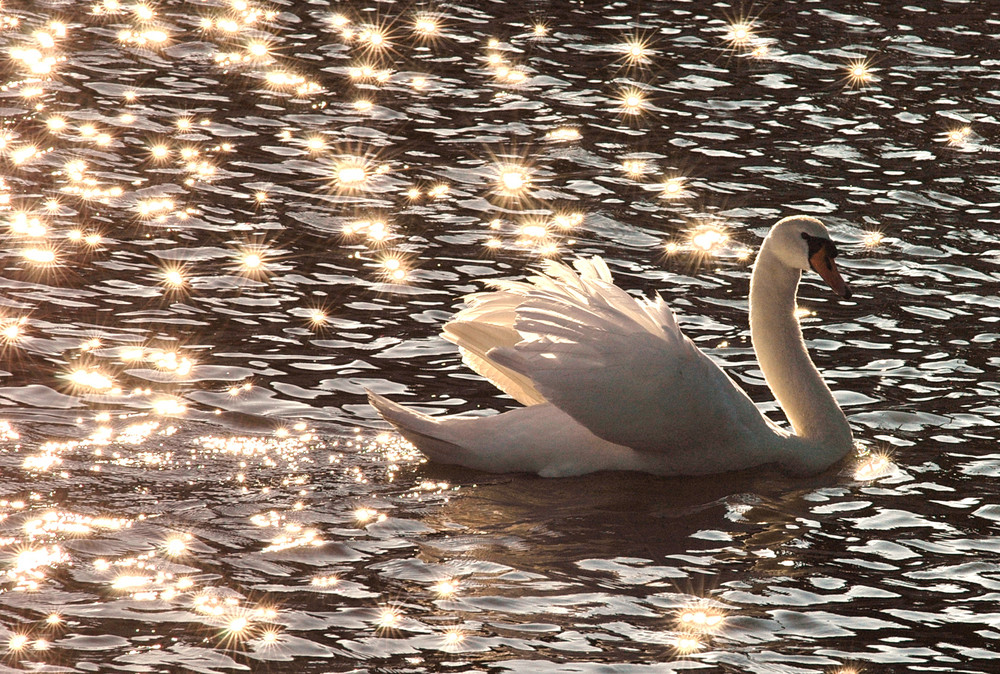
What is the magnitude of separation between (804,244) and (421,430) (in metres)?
2.76

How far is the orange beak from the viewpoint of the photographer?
9.88 m

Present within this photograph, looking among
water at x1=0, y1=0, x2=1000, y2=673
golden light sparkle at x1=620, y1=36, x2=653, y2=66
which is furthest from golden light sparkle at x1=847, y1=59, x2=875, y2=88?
golden light sparkle at x1=620, y1=36, x2=653, y2=66

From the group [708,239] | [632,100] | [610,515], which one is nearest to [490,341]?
[610,515]

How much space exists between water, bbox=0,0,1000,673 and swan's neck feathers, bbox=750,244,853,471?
311mm

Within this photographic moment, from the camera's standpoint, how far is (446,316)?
452 inches

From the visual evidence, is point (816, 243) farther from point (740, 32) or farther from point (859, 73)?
point (740, 32)

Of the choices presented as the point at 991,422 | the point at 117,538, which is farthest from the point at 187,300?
the point at 991,422

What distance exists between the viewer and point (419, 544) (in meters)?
8.34

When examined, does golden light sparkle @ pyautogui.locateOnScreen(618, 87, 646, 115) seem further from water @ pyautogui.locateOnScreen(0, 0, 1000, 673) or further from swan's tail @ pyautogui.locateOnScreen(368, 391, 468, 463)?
swan's tail @ pyautogui.locateOnScreen(368, 391, 468, 463)

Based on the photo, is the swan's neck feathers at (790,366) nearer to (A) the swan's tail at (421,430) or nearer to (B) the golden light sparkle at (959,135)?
(A) the swan's tail at (421,430)

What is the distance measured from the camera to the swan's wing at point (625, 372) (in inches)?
358

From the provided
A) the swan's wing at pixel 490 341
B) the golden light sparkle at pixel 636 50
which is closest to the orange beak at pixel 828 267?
the swan's wing at pixel 490 341

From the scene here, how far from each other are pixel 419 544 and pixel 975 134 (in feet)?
31.0

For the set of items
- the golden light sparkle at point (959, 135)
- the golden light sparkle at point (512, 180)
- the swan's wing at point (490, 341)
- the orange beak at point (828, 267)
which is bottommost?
the swan's wing at point (490, 341)
